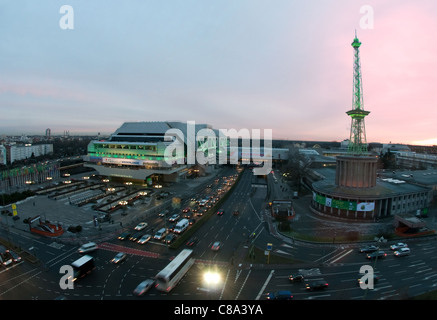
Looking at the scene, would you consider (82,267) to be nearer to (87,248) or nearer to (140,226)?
(87,248)

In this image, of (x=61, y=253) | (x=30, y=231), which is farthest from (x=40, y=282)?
(x=30, y=231)

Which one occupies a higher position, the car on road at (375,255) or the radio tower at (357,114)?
the radio tower at (357,114)

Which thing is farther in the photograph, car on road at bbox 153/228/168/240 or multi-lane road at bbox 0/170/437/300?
car on road at bbox 153/228/168/240

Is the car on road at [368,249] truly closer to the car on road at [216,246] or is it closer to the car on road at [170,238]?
the car on road at [216,246]

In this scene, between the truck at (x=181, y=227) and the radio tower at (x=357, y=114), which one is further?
the radio tower at (x=357, y=114)

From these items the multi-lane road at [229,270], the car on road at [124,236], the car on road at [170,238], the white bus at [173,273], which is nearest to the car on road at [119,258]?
the multi-lane road at [229,270]

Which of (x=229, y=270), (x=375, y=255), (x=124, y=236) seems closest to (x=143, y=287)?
(x=229, y=270)

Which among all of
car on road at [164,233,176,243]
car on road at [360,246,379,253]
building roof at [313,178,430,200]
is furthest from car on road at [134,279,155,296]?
building roof at [313,178,430,200]

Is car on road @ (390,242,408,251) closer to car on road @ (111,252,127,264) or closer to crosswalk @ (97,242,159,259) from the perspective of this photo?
crosswalk @ (97,242,159,259)

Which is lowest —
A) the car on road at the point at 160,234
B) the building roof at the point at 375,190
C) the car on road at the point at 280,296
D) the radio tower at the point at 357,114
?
the car on road at the point at 280,296
